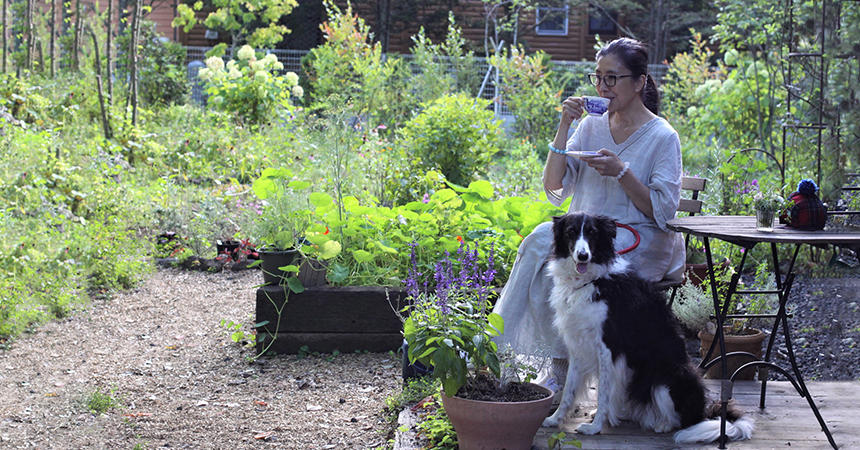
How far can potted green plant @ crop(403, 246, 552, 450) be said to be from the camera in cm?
263

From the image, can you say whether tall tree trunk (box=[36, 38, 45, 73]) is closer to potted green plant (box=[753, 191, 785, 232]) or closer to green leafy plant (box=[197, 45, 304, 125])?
green leafy plant (box=[197, 45, 304, 125])

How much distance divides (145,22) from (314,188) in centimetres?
793

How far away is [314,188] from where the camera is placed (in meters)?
6.36

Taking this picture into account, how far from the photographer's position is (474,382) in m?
2.82

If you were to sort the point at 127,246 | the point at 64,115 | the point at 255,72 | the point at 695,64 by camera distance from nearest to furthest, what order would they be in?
the point at 127,246 → the point at 64,115 → the point at 255,72 → the point at 695,64

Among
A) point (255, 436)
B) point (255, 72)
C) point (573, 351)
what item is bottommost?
point (255, 436)

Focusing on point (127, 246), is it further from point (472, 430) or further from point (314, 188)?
point (472, 430)

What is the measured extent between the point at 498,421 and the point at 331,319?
6.60 ft

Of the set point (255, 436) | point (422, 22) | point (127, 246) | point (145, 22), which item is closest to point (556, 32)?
point (422, 22)

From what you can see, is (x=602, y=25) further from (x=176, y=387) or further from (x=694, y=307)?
(x=176, y=387)

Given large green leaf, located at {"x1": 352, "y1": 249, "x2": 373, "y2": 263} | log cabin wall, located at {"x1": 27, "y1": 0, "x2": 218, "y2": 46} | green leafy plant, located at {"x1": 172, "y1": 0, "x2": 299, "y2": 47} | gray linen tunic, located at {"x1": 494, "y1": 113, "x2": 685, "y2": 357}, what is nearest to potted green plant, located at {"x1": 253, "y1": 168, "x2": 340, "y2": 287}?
large green leaf, located at {"x1": 352, "y1": 249, "x2": 373, "y2": 263}

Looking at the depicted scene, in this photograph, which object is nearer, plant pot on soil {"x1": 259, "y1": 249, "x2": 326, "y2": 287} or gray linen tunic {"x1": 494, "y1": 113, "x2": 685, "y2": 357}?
gray linen tunic {"x1": 494, "y1": 113, "x2": 685, "y2": 357}

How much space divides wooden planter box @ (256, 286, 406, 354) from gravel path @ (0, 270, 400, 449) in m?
0.10

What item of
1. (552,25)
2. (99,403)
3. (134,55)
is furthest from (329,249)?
(552,25)
